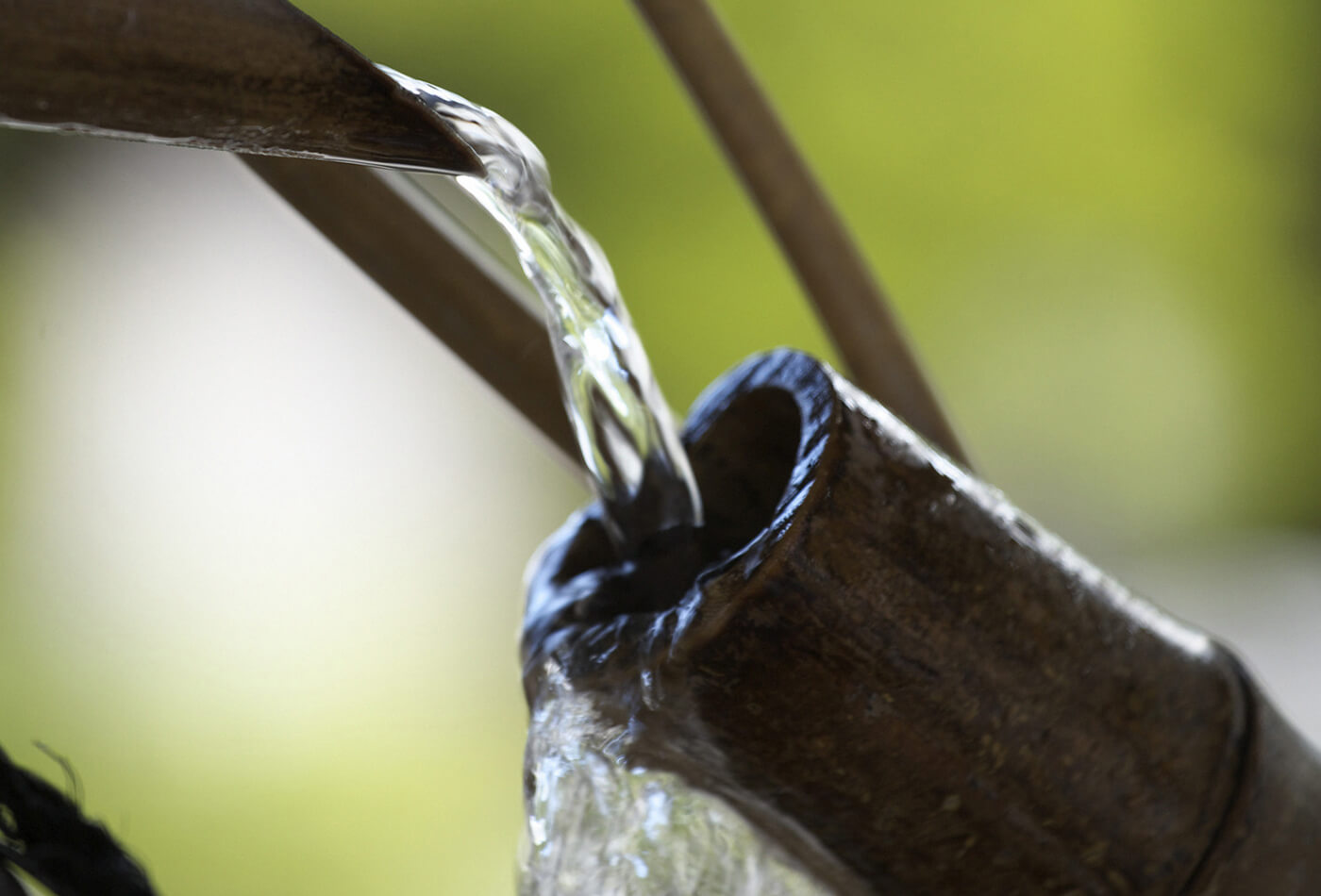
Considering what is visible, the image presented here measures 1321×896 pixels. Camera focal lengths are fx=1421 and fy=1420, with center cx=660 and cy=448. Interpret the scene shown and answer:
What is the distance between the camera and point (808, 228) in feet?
1.64

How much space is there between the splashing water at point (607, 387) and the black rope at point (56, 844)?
147mm

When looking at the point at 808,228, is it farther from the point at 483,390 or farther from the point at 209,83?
the point at 483,390

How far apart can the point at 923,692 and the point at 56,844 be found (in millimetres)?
195

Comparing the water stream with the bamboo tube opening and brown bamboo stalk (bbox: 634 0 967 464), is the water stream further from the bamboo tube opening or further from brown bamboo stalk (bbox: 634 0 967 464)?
brown bamboo stalk (bbox: 634 0 967 464)

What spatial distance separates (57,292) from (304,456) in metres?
0.40

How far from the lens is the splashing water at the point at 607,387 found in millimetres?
378

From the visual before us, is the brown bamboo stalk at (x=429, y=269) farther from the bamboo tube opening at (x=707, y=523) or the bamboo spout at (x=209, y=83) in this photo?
the bamboo spout at (x=209, y=83)

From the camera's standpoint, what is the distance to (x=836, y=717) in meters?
0.31

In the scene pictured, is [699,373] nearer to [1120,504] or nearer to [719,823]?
[1120,504]

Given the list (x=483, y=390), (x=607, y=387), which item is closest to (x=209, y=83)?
(x=607, y=387)

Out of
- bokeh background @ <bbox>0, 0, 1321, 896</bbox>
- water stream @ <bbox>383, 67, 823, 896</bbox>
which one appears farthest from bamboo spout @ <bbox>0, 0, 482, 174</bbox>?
bokeh background @ <bbox>0, 0, 1321, 896</bbox>

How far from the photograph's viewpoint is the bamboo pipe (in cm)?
30

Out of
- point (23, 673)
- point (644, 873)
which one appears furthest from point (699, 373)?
point (644, 873)

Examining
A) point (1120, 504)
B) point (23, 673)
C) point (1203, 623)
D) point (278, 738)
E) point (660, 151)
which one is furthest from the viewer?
point (1120, 504)
